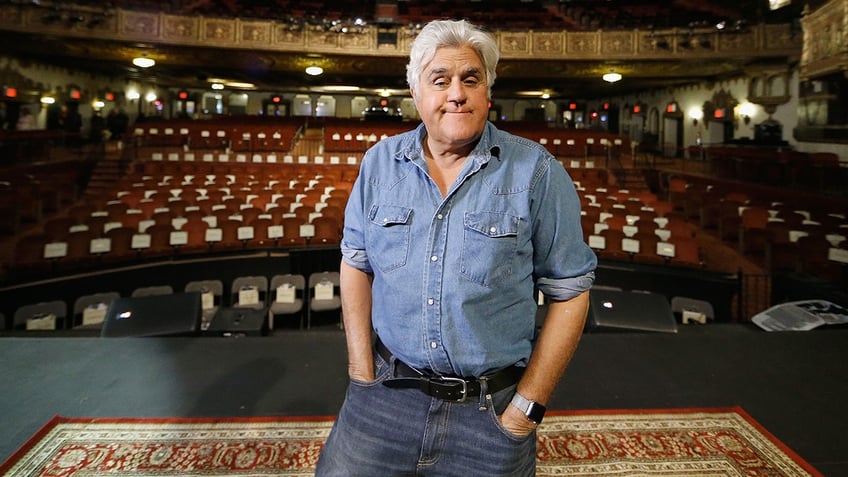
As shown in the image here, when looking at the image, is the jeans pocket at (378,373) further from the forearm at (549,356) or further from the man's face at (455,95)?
the man's face at (455,95)

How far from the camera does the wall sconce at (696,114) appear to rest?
57.2 ft

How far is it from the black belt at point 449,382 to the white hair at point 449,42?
765 mm

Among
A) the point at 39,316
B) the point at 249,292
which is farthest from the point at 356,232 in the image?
the point at 39,316

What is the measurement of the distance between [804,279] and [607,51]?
37.0ft

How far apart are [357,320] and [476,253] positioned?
443 millimetres

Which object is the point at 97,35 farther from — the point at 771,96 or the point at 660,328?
the point at 771,96

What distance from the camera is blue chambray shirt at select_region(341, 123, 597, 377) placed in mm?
1132

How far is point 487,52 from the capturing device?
120 cm

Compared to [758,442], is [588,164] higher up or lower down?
higher up

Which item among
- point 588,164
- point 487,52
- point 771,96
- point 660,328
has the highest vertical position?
point 771,96

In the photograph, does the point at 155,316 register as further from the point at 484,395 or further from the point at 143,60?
the point at 143,60

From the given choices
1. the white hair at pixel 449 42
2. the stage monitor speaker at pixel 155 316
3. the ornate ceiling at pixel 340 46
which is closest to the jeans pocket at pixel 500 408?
the white hair at pixel 449 42

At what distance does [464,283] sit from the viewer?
1.12 metres

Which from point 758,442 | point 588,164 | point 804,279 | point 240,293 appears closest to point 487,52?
point 758,442
